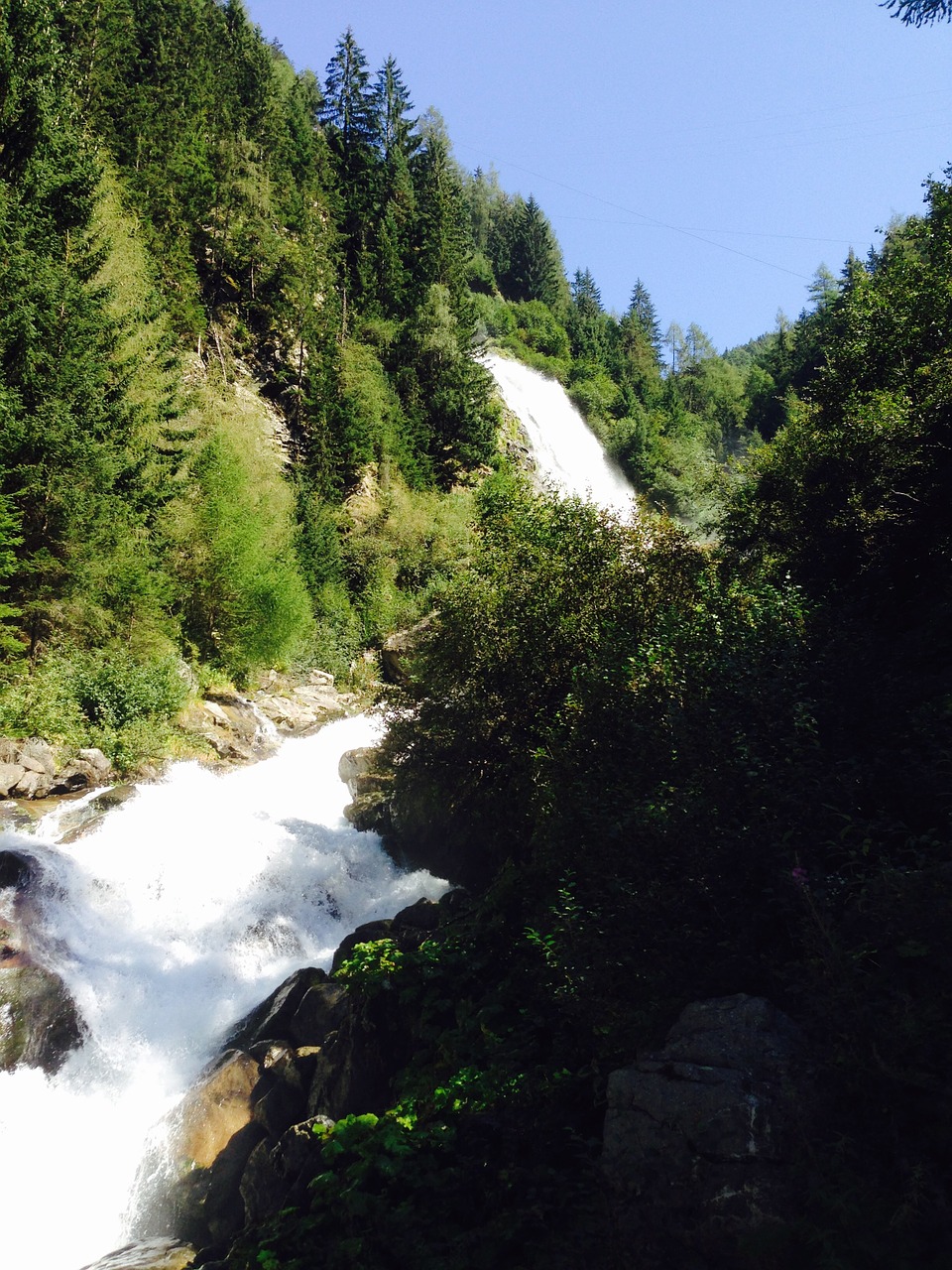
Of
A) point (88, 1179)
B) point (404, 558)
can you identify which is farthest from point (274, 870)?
point (404, 558)

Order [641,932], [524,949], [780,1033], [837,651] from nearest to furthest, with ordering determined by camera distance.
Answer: [780,1033]
[641,932]
[837,651]
[524,949]

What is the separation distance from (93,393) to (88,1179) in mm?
17274

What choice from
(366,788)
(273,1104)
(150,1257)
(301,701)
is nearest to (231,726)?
(301,701)

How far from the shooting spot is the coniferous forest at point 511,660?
4117 millimetres

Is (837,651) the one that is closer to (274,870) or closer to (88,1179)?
(88,1179)

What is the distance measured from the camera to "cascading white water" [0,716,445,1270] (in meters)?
8.70

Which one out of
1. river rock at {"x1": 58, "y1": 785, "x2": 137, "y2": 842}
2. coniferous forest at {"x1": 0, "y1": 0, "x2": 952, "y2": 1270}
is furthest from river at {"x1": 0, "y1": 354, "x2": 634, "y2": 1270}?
coniferous forest at {"x1": 0, "y1": 0, "x2": 952, "y2": 1270}

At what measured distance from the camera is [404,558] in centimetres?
3800

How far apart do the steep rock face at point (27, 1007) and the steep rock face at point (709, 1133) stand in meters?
8.76

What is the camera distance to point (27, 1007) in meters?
9.80

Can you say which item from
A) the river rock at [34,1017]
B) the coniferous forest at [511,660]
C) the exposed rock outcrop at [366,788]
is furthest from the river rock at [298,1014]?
the exposed rock outcrop at [366,788]

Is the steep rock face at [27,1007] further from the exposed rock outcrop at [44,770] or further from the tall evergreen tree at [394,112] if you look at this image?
the tall evergreen tree at [394,112]

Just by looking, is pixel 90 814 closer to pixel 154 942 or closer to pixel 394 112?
pixel 154 942

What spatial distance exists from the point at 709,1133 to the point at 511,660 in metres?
8.11
